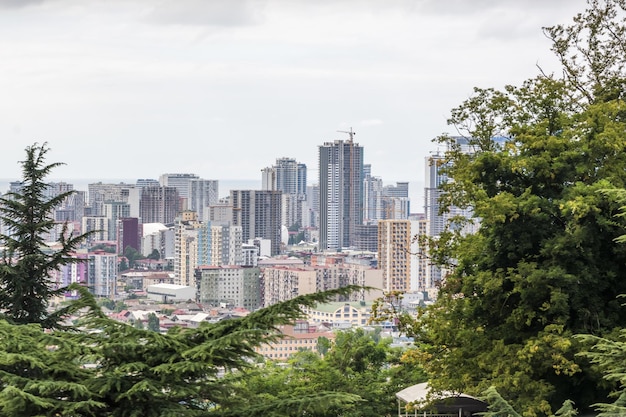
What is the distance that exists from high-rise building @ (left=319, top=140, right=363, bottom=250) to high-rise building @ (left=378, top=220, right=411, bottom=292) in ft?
82.6

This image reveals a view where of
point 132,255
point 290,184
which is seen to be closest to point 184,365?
point 132,255

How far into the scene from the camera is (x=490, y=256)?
715 cm

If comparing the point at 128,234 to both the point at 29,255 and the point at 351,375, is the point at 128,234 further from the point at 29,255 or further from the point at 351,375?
the point at 29,255

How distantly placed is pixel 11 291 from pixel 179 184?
121m

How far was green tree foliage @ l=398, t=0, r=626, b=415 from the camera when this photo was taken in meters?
6.36

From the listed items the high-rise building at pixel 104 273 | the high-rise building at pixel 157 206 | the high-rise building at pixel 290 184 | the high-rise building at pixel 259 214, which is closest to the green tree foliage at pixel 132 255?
the high-rise building at pixel 104 273

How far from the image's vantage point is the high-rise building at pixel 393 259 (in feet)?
289

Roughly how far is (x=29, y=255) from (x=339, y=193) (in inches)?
4362

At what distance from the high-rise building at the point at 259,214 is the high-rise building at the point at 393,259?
71.6 ft

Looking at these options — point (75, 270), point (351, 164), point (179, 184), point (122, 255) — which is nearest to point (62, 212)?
point (122, 255)

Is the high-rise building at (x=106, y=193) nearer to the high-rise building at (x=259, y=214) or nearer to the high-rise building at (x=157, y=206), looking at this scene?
the high-rise building at (x=157, y=206)

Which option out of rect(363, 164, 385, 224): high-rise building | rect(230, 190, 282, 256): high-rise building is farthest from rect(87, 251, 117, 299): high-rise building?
rect(363, 164, 385, 224): high-rise building

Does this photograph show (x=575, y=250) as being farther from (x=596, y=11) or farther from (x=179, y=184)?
(x=179, y=184)

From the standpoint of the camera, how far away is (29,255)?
6.68 meters
